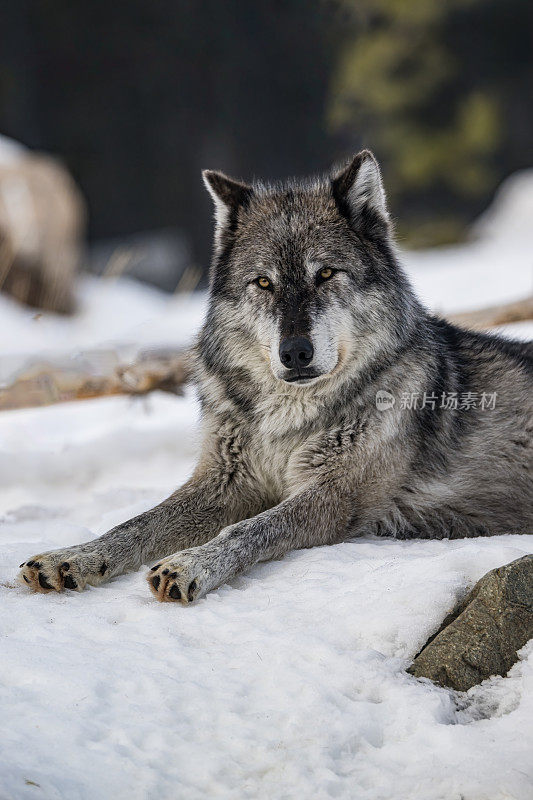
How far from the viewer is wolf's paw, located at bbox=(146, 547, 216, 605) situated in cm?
285

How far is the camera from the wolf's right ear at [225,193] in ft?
12.5

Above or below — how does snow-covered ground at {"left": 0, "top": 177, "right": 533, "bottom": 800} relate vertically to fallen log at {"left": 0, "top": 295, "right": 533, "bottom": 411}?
below

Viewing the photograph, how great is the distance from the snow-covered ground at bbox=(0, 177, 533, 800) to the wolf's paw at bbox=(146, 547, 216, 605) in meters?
0.06

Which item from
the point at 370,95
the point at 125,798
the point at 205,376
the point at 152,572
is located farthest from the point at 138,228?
the point at 125,798

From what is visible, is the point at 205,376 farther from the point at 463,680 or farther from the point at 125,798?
the point at 125,798

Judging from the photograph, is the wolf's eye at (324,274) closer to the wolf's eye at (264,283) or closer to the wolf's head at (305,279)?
the wolf's head at (305,279)

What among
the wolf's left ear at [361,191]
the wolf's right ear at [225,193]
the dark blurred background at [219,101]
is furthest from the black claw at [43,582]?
the dark blurred background at [219,101]

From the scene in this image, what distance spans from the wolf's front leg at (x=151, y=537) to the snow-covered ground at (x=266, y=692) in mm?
75

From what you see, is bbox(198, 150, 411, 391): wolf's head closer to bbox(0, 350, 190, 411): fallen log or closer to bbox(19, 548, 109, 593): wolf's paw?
bbox(19, 548, 109, 593): wolf's paw

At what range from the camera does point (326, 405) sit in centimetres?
362

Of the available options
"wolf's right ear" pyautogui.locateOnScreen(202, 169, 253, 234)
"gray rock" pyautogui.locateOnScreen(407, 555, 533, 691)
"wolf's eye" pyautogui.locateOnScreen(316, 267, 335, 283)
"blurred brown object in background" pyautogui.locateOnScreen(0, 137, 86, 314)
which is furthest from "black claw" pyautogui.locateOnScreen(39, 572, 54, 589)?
"blurred brown object in background" pyautogui.locateOnScreen(0, 137, 86, 314)

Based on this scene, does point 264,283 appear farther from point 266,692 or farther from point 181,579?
point 266,692

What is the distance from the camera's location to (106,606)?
2807mm

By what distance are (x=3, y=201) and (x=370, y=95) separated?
8156 mm
